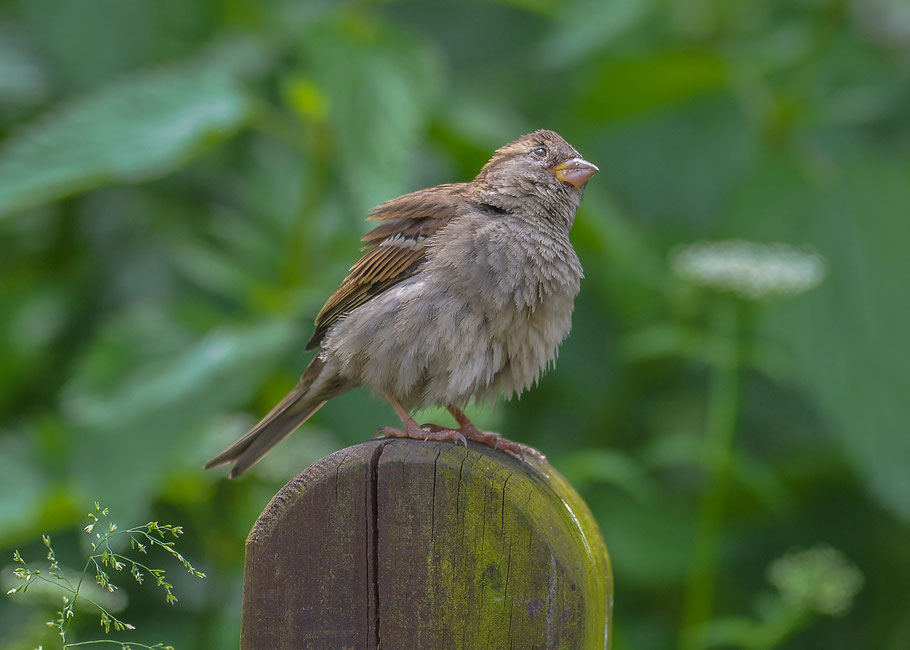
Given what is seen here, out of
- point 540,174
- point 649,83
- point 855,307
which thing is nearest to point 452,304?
point 540,174

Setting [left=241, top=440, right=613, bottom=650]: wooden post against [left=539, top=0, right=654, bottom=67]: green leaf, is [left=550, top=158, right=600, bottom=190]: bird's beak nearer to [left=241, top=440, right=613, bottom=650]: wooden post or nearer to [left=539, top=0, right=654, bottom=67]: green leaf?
[left=539, top=0, right=654, bottom=67]: green leaf

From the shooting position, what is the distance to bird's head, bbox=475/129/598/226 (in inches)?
150

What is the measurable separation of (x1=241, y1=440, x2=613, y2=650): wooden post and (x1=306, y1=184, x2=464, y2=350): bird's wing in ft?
4.26

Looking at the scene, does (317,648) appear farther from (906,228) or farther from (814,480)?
(814,480)

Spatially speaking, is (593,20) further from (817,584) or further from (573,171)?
(817,584)

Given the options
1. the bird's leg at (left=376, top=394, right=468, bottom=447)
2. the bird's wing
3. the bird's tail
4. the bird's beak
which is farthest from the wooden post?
the bird's beak

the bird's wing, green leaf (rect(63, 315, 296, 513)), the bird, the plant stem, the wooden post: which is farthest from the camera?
the plant stem

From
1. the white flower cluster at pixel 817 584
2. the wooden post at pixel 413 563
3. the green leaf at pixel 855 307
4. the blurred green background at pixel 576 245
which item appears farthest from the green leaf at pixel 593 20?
the wooden post at pixel 413 563

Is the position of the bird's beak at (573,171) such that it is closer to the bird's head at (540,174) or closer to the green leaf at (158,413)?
the bird's head at (540,174)

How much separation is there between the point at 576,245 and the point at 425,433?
2853 mm

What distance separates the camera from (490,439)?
322 centimetres

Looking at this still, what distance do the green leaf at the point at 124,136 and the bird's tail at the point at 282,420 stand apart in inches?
37.6

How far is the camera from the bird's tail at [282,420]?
3.56m

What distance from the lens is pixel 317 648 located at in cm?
239
